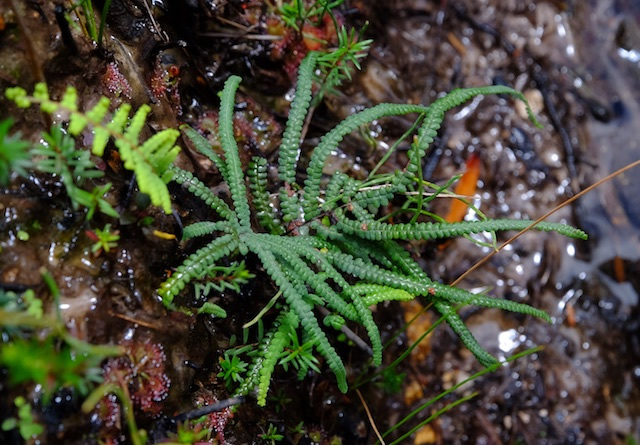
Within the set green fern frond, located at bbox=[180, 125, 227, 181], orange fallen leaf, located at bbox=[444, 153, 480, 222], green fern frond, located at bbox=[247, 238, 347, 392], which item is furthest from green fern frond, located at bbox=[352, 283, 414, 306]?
orange fallen leaf, located at bbox=[444, 153, 480, 222]

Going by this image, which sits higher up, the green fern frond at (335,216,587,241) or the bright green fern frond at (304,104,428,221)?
the bright green fern frond at (304,104,428,221)

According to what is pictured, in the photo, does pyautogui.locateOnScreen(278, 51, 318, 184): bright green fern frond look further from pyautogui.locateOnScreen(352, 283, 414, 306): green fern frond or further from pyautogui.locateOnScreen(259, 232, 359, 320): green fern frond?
pyautogui.locateOnScreen(352, 283, 414, 306): green fern frond

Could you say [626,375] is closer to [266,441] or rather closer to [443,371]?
[443,371]

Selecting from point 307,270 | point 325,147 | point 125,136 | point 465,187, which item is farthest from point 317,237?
point 465,187

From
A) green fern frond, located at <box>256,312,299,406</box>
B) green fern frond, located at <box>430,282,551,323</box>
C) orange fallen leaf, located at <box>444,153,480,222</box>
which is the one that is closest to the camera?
green fern frond, located at <box>256,312,299,406</box>

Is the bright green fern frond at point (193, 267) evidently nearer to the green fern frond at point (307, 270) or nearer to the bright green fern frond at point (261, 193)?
the green fern frond at point (307, 270)

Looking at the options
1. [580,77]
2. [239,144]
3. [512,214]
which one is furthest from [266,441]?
[580,77]

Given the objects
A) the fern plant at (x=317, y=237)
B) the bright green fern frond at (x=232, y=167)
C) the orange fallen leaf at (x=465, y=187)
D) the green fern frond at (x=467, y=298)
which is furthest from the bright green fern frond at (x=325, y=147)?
the orange fallen leaf at (x=465, y=187)

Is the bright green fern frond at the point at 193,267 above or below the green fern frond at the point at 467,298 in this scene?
above
